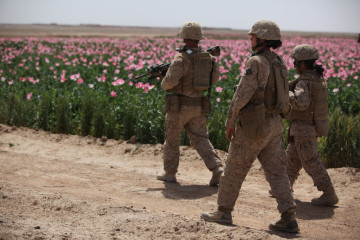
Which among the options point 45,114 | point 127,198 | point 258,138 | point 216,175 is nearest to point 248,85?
point 258,138

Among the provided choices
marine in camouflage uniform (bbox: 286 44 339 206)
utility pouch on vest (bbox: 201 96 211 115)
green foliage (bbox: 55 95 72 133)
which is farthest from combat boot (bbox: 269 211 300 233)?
green foliage (bbox: 55 95 72 133)

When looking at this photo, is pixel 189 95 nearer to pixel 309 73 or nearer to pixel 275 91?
pixel 309 73

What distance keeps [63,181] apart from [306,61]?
363 cm

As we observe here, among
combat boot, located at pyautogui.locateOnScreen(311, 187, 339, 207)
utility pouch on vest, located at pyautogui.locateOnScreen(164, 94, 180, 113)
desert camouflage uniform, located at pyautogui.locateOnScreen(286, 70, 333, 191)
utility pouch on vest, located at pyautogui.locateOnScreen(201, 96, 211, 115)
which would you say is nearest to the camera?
desert camouflage uniform, located at pyautogui.locateOnScreen(286, 70, 333, 191)

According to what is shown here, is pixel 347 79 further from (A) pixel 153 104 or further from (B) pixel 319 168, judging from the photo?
(B) pixel 319 168

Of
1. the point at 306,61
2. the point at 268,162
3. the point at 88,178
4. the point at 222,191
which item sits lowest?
the point at 88,178

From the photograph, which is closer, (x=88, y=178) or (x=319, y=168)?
(x=319, y=168)

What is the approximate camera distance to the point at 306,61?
229 inches

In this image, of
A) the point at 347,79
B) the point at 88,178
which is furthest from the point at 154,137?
the point at 347,79

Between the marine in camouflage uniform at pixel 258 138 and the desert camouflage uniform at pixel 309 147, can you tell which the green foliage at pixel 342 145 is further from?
the marine in camouflage uniform at pixel 258 138

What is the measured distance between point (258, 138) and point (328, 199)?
6.26ft

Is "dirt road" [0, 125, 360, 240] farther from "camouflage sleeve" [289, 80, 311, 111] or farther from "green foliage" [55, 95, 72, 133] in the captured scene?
"camouflage sleeve" [289, 80, 311, 111]

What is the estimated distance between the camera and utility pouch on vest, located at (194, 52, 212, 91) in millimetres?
6422

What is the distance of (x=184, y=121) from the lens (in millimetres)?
6766
